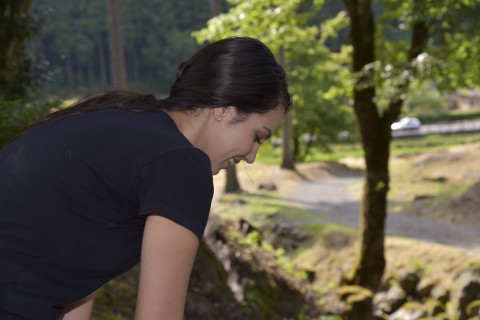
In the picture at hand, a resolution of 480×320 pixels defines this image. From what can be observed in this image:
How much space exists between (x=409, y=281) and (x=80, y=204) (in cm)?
1370

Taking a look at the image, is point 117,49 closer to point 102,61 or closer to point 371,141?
point 371,141

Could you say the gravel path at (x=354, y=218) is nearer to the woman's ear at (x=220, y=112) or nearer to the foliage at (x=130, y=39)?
the woman's ear at (x=220, y=112)

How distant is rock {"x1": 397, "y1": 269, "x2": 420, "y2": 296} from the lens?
14.8 m

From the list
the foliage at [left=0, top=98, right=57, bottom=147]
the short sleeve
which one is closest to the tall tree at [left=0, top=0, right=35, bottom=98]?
the foliage at [left=0, top=98, right=57, bottom=147]

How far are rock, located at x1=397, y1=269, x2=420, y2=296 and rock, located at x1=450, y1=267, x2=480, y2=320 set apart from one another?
202 cm

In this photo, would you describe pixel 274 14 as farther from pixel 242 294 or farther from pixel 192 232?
pixel 192 232

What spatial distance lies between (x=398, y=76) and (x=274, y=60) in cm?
854

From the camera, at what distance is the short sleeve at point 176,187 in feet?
5.84

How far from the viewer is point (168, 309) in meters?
1.84

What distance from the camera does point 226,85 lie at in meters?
1.98

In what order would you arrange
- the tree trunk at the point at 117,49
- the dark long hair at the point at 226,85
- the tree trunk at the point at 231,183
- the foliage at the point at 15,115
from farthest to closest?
the tree trunk at the point at 231,183 → the tree trunk at the point at 117,49 → the foliage at the point at 15,115 → the dark long hair at the point at 226,85

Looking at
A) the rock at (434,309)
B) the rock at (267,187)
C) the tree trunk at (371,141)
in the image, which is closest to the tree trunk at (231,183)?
the rock at (267,187)

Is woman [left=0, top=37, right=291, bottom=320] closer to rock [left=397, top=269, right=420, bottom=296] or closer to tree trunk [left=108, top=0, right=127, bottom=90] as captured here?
rock [left=397, top=269, right=420, bottom=296]

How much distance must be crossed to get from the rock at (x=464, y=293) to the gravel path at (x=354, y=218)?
320 cm
